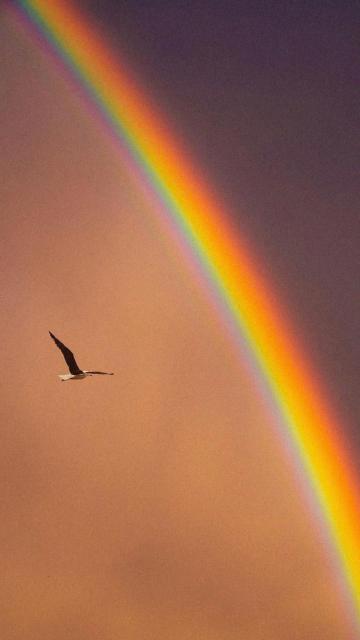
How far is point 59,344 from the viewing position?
32.5m

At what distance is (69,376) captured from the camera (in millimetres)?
33438

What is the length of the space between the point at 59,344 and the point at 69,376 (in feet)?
5.98
